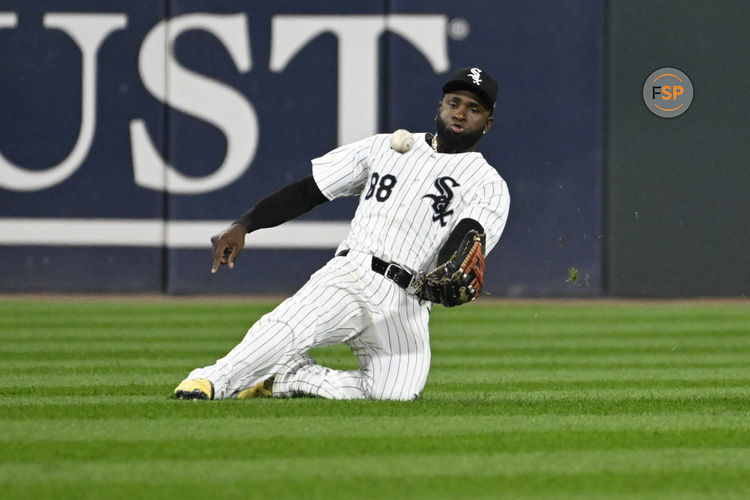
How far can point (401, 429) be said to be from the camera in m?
4.70

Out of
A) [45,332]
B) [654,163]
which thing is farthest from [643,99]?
[45,332]

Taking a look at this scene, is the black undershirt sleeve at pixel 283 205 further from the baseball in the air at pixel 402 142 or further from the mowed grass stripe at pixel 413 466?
the mowed grass stripe at pixel 413 466

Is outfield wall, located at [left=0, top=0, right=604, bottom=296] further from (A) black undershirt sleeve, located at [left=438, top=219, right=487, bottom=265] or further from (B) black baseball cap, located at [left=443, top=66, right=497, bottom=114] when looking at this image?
(A) black undershirt sleeve, located at [left=438, top=219, right=487, bottom=265]

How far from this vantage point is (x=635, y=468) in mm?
4078

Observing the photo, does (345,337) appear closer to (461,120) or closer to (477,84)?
(461,120)

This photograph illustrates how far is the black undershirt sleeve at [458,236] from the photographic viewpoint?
5352mm

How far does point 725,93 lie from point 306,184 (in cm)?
796

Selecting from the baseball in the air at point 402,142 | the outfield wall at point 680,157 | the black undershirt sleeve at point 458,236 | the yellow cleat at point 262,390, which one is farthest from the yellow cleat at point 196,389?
the outfield wall at point 680,157

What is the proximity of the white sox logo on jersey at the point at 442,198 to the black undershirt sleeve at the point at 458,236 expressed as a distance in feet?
0.70

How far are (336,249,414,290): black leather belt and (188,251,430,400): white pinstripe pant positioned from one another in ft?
0.08

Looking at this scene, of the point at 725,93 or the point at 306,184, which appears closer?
the point at 306,184

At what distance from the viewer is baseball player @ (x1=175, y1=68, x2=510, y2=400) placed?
17.6 ft

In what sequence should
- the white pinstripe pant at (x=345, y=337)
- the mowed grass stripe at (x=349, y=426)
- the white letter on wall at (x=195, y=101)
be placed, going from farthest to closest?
the white letter on wall at (x=195, y=101)
the white pinstripe pant at (x=345, y=337)
the mowed grass stripe at (x=349, y=426)

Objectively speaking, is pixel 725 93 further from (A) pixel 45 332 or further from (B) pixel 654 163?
(A) pixel 45 332
